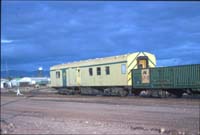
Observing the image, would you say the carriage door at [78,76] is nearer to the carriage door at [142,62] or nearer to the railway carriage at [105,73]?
the railway carriage at [105,73]

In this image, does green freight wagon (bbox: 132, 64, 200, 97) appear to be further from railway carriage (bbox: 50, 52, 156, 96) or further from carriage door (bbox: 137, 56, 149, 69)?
carriage door (bbox: 137, 56, 149, 69)

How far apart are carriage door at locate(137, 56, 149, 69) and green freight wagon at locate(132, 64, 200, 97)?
1.32 m

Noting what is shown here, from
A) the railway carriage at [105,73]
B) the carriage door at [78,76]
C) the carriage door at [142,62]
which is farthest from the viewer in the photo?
the carriage door at [78,76]

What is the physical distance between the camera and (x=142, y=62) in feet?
118

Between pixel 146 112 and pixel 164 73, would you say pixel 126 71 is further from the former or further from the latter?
pixel 146 112

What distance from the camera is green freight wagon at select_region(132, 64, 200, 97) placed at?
29.3m

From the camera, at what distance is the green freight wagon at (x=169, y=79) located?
29.3 metres

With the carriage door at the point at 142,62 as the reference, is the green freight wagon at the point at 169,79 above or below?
below

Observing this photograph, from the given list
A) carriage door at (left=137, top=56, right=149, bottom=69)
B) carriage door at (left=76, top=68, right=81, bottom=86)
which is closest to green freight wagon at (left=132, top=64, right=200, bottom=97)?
carriage door at (left=137, top=56, right=149, bottom=69)

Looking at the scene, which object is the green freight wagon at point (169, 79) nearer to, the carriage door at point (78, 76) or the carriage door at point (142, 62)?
the carriage door at point (142, 62)

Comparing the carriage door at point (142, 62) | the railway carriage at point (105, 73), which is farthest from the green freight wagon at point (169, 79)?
the carriage door at point (142, 62)

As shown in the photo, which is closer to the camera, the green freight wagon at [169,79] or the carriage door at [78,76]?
the green freight wagon at [169,79]

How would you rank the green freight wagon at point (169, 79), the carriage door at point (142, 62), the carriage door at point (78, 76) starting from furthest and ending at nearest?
the carriage door at point (78, 76), the carriage door at point (142, 62), the green freight wagon at point (169, 79)

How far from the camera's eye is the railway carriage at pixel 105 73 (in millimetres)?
35031
